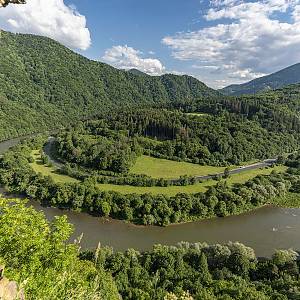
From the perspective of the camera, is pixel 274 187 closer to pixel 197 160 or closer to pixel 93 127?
pixel 197 160

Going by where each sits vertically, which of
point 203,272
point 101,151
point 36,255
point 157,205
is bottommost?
point 157,205

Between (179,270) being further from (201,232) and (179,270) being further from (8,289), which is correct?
(8,289)

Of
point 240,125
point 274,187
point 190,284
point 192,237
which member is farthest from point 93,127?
point 190,284

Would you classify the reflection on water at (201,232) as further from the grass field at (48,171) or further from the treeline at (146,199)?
the grass field at (48,171)

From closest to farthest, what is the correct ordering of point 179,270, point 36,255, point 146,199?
1. point 36,255
2. point 179,270
3. point 146,199

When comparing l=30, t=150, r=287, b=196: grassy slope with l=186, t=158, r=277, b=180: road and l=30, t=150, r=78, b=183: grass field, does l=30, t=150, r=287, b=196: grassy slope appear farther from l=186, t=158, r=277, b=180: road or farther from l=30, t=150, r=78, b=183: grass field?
l=186, t=158, r=277, b=180: road

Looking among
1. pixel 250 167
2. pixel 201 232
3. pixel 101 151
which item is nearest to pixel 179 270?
pixel 201 232
